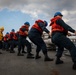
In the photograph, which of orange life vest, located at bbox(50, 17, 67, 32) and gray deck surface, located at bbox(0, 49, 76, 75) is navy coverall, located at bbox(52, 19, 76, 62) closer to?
orange life vest, located at bbox(50, 17, 67, 32)

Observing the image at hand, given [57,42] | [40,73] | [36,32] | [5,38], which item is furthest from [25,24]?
[5,38]

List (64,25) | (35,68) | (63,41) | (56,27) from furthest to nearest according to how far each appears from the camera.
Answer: (56,27) < (63,41) < (64,25) < (35,68)

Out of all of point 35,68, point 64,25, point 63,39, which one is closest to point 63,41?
point 63,39

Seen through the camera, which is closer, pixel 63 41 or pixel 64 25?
pixel 64 25

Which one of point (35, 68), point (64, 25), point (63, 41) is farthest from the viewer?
point (63, 41)

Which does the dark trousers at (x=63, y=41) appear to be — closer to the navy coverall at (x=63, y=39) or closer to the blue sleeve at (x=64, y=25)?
the navy coverall at (x=63, y=39)

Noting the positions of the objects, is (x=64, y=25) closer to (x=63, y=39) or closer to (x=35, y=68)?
(x=63, y=39)

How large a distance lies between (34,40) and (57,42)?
90.2 inches

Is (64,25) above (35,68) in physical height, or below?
above

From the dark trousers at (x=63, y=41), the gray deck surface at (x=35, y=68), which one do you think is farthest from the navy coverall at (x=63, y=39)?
the gray deck surface at (x=35, y=68)

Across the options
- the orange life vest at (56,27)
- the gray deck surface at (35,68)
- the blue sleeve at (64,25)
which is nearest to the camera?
the gray deck surface at (35,68)

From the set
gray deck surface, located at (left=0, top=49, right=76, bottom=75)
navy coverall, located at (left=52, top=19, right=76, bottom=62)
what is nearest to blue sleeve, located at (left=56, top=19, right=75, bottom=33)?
navy coverall, located at (left=52, top=19, right=76, bottom=62)

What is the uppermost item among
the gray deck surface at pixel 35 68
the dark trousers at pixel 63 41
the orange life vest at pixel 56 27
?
the orange life vest at pixel 56 27

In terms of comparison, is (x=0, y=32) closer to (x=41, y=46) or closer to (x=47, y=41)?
(x=47, y=41)
